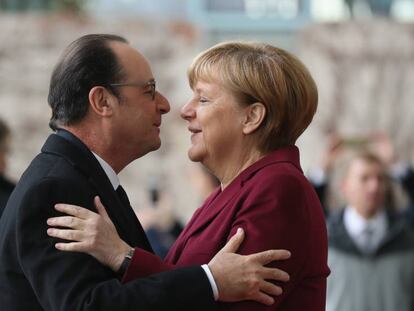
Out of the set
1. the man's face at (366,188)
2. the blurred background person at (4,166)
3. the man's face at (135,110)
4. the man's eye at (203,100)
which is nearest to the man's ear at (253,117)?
the man's eye at (203,100)

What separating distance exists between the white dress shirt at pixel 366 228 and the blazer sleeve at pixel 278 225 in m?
2.71

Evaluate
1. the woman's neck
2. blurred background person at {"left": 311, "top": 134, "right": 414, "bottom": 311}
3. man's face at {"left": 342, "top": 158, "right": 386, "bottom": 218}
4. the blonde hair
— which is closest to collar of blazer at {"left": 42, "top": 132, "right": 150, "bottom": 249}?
the woman's neck

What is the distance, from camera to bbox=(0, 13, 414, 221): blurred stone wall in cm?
1073

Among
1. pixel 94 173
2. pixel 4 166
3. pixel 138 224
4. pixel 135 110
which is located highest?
pixel 135 110

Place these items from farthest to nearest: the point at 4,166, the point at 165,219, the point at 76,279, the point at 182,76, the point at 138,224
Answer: the point at 182,76 < the point at 165,219 < the point at 4,166 < the point at 138,224 < the point at 76,279

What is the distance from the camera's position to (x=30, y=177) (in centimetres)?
293

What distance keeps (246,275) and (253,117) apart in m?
0.49

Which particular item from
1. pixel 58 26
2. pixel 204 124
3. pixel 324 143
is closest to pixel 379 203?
pixel 204 124

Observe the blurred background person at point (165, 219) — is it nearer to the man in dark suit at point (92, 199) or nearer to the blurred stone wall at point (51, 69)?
the man in dark suit at point (92, 199)

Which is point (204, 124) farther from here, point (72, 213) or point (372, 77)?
point (372, 77)

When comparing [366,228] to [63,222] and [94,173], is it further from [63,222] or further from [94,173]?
[63,222]

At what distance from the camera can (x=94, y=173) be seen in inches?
120

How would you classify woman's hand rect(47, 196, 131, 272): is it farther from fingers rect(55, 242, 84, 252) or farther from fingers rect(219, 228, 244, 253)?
fingers rect(219, 228, 244, 253)

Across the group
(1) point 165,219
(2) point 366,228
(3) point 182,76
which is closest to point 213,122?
(2) point 366,228
